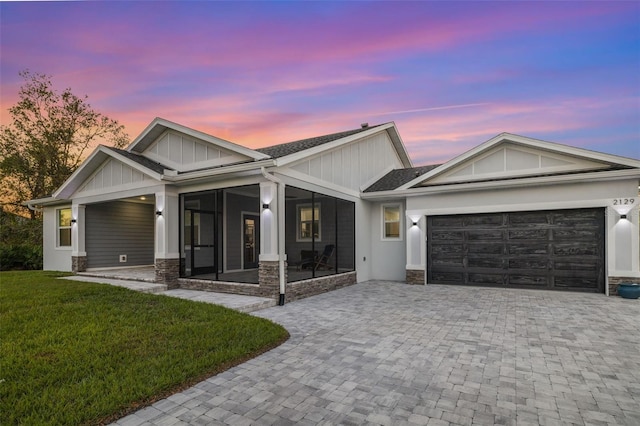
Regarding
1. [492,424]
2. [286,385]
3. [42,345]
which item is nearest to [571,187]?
[492,424]

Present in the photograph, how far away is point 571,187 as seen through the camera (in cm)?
905

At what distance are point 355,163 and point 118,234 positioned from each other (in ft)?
31.5

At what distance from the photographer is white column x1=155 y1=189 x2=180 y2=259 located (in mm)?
9484

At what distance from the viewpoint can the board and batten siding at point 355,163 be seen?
975 cm

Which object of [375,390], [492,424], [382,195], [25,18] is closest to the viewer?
[492,424]

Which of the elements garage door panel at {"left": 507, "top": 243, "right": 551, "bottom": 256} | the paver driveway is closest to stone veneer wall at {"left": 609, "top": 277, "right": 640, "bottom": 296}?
garage door panel at {"left": 507, "top": 243, "right": 551, "bottom": 256}

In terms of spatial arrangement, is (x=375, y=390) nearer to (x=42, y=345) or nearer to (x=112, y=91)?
(x=42, y=345)

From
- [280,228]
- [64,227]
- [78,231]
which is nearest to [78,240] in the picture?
[78,231]

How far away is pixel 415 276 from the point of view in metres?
10.9

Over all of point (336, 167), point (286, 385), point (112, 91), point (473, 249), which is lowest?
point (286, 385)

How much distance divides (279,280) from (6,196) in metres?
23.2

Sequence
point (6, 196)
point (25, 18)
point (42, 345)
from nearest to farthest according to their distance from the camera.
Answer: point (42, 345)
point (25, 18)
point (6, 196)

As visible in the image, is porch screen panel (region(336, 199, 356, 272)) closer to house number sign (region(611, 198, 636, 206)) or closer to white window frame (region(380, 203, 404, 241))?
white window frame (region(380, 203, 404, 241))

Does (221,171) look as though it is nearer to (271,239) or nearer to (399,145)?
(271,239)
